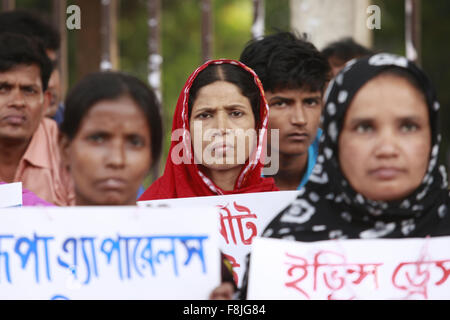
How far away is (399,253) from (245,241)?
2.42ft

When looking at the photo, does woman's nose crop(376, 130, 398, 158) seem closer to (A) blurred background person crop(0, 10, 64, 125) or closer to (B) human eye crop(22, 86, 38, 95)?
(B) human eye crop(22, 86, 38, 95)

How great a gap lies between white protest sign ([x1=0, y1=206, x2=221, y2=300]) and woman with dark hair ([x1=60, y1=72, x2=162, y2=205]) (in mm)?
70

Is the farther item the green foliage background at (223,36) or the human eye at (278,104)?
the green foliage background at (223,36)

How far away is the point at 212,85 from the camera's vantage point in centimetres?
273

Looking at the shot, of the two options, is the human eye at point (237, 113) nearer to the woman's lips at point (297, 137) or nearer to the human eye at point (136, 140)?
the woman's lips at point (297, 137)

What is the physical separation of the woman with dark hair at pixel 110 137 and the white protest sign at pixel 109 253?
0.23ft

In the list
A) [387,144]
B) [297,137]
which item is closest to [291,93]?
[297,137]

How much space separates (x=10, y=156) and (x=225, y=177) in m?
1.06

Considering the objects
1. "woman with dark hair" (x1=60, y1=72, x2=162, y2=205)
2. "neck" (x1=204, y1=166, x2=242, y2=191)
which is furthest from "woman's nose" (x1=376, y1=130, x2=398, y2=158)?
"neck" (x1=204, y1=166, x2=242, y2=191)

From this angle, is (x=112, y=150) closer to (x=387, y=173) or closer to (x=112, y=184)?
(x=112, y=184)

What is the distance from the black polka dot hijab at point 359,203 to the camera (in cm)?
180

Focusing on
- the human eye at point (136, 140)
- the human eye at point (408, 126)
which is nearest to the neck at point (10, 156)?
the human eye at point (136, 140)

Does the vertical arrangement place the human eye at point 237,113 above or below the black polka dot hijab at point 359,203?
above

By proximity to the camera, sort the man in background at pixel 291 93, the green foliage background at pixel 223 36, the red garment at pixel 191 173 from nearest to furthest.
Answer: the red garment at pixel 191 173 < the man in background at pixel 291 93 < the green foliage background at pixel 223 36
